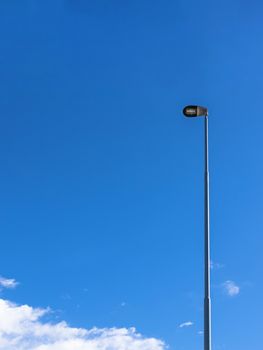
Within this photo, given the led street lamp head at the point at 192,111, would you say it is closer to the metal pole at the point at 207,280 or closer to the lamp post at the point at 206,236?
the lamp post at the point at 206,236

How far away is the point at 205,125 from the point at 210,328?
575 centimetres

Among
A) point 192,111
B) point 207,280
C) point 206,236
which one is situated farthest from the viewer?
point 192,111

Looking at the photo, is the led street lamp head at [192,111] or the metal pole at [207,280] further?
the led street lamp head at [192,111]

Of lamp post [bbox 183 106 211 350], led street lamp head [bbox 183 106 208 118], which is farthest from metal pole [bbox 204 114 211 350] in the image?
led street lamp head [bbox 183 106 208 118]

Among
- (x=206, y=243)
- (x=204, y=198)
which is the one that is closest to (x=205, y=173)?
(x=204, y=198)

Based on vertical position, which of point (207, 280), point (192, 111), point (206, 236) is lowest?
point (207, 280)

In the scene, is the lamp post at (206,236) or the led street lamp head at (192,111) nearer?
the lamp post at (206,236)

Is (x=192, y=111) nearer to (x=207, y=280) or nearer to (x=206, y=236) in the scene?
(x=206, y=236)

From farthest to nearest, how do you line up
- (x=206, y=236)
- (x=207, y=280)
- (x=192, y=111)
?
(x=192, y=111)
(x=206, y=236)
(x=207, y=280)

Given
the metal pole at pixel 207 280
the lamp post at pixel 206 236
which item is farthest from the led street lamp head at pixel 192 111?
the metal pole at pixel 207 280

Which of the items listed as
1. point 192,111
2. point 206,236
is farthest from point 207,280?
point 192,111

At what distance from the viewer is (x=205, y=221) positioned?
16875 millimetres

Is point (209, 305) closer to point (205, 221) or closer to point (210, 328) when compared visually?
point (210, 328)

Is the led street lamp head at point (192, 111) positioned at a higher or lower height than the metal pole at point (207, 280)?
higher
